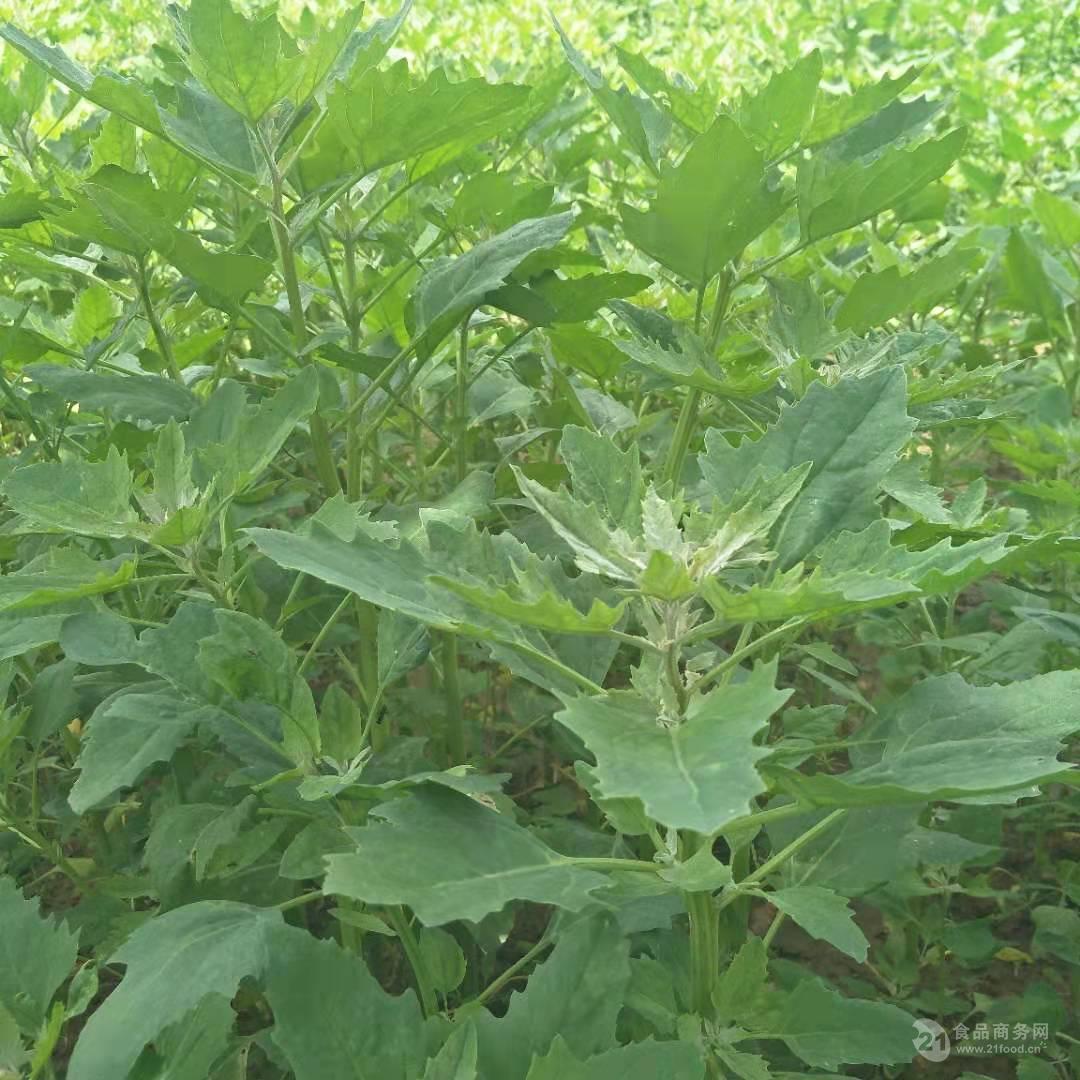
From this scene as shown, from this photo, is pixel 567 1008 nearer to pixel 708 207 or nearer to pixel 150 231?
pixel 708 207

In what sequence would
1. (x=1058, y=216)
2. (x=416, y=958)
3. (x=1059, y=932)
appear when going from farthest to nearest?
(x=1058, y=216) → (x=1059, y=932) → (x=416, y=958)

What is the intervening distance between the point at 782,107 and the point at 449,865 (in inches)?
34.4

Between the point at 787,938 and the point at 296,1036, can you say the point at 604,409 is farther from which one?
the point at 296,1036

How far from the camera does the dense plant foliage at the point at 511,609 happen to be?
2.75 feet

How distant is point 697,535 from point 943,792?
0.26 m

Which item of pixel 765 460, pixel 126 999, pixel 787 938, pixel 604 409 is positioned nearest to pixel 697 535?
pixel 765 460

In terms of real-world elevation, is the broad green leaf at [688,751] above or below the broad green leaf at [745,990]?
above

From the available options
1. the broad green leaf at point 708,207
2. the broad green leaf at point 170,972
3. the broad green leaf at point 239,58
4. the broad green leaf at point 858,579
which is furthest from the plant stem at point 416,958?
the broad green leaf at point 239,58

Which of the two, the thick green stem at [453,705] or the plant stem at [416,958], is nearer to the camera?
the plant stem at [416,958]

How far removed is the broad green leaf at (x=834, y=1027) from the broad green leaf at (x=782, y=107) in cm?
83

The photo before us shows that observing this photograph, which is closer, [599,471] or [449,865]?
[449,865]

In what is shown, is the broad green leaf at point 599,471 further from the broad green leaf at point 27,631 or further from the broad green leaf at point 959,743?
the broad green leaf at point 27,631

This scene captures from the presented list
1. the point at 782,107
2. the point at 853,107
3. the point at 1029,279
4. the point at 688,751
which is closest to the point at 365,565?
the point at 688,751

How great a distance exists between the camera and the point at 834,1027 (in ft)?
3.24
